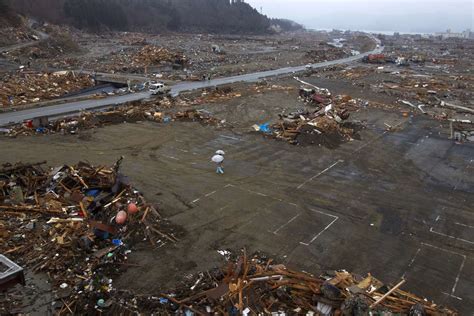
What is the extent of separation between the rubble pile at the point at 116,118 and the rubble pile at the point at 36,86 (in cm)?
836

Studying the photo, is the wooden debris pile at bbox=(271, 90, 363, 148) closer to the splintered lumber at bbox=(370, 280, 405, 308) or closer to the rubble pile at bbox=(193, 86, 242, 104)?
the rubble pile at bbox=(193, 86, 242, 104)

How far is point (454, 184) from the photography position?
19719 millimetres

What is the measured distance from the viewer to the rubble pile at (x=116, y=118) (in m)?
26.0

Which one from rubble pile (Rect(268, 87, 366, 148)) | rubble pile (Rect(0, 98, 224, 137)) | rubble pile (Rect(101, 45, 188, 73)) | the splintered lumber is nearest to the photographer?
the splintered lumber

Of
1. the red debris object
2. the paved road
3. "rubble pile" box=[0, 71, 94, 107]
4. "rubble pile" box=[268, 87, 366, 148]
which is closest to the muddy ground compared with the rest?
"rubble pile" box=[268, 87, 366, 148]

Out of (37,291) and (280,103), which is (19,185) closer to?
(37,291)

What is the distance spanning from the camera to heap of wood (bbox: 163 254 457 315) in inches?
394

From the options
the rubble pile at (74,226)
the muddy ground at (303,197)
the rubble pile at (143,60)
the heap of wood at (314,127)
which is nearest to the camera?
the rubble pile at (74,226)

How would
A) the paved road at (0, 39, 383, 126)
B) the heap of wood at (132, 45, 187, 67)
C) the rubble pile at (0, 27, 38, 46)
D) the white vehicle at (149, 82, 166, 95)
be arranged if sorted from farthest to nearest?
the rubble pile at (0, 27, 38, 46), the heap of wood at (132, 45, 187, 67), the white vehicle at (149, 82, 166, 95), the paved road at (0, 39, 383, 126)

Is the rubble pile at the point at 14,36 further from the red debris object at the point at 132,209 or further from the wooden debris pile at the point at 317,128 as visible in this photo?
the red debris object at the point at 132,209

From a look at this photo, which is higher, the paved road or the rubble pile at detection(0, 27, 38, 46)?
the rubble pile at detection(0, 27, 38, 46)

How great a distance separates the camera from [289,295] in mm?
10570

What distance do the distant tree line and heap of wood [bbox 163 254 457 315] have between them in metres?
105

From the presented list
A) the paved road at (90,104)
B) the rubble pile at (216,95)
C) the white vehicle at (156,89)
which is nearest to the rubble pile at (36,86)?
the paved road at (90,104)
